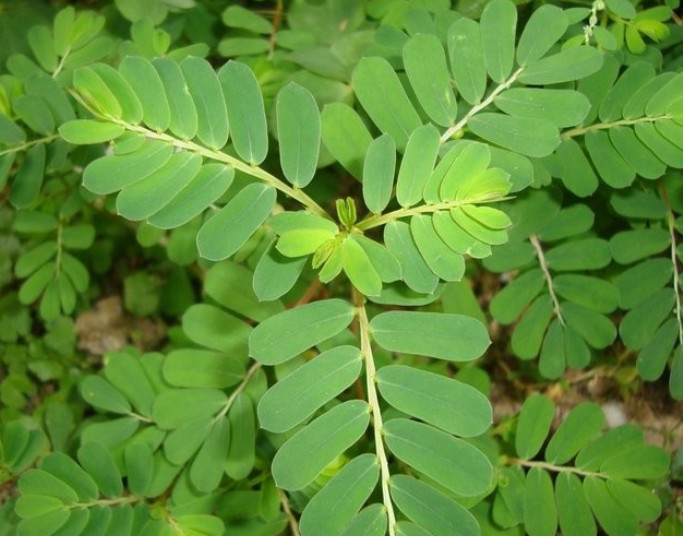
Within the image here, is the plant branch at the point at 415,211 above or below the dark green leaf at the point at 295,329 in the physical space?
above

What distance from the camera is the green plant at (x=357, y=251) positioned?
1019 millimetres

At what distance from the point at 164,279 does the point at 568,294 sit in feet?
3.94

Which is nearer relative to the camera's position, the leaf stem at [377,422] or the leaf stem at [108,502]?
the leaf stem at [377,422]

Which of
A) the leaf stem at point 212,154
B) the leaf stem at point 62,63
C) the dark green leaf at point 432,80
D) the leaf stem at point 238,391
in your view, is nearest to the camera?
the leaf stem at point 212,154

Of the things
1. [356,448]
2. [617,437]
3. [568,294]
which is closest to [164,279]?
[356,448]

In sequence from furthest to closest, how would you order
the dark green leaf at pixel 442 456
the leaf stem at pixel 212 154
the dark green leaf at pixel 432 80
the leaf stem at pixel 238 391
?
1. the leaf stem at pixel 238 391
2. the dark green leaf at pixel 432 80
3. the leaf stem at pixel 212 154
4. the dark green leaf at pixel 442 456

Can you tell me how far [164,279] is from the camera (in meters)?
2.14

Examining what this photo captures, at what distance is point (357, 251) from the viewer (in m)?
1.01

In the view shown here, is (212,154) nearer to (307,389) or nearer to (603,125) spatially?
(307,389)

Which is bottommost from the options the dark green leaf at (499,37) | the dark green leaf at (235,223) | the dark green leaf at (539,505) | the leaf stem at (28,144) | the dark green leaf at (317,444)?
the dark green leaf at (539,505)

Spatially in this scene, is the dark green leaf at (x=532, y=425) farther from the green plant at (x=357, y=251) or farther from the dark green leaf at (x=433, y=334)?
the dark green leaf at (x=433, y=334)

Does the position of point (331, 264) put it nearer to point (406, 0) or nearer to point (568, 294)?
point (568, 294)

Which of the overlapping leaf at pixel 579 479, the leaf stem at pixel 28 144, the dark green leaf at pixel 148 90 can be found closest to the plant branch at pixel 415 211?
the dark green leaf at pixel 148 90

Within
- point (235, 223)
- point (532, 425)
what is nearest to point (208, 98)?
point (235, 223)
